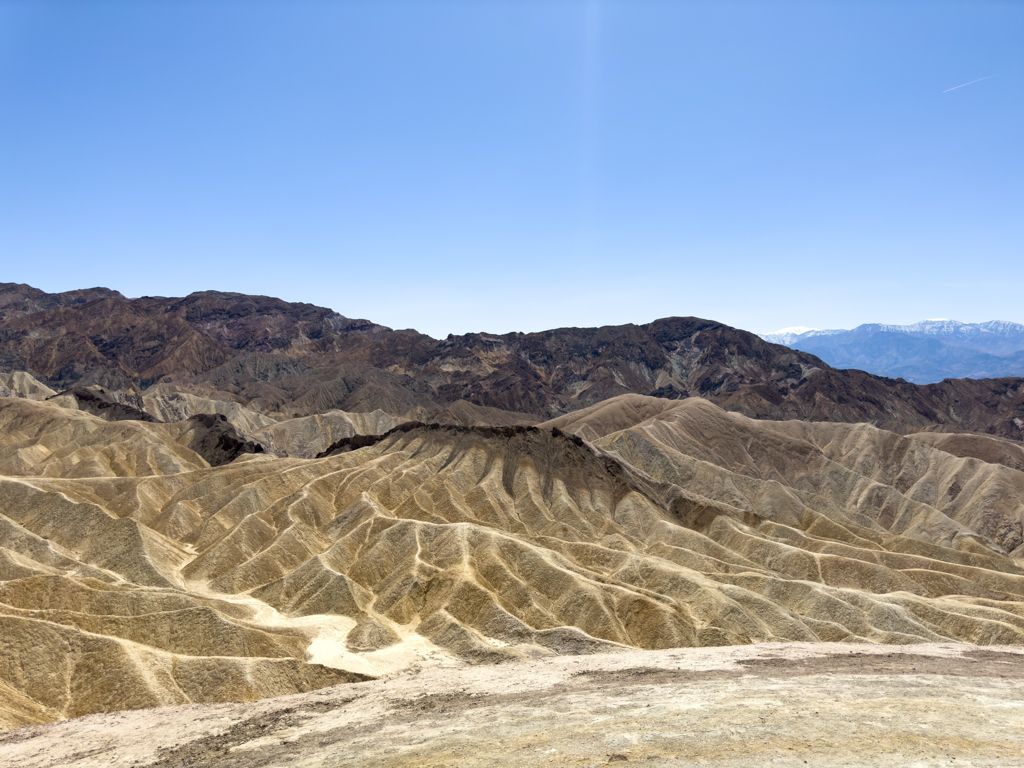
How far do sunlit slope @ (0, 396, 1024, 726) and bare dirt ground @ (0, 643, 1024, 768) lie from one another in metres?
6.07

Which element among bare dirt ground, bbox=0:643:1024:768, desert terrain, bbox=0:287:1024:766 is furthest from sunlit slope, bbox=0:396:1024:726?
bare dirt ground, bbox=0:643:1024:768

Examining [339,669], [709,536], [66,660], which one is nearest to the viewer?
[66,660]

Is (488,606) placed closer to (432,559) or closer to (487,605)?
(487,605)

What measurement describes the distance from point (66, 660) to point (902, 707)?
53.0 meters

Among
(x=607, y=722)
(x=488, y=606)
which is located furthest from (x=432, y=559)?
(x=607, y=722)

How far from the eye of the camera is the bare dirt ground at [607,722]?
32.6 m

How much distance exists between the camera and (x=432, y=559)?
76562mm

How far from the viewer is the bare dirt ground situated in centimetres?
3262

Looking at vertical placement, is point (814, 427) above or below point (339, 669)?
above

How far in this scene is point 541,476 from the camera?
11319cm

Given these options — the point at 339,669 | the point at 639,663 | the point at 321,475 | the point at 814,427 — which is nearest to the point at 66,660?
the point at 339,669

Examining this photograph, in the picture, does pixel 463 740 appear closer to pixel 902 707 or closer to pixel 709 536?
pixel 902 707

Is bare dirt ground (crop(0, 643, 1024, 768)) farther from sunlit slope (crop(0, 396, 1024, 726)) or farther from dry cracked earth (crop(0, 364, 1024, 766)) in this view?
sunlit slope (crop(0, 396, 1024, 726))

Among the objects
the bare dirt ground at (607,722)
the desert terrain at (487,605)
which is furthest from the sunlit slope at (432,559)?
the bare dirt ground at (607,722)
